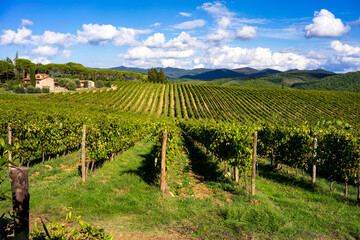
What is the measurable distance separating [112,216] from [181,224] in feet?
6.54

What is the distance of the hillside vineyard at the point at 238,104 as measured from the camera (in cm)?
4556

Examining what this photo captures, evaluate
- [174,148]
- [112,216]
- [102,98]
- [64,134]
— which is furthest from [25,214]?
[102,98]

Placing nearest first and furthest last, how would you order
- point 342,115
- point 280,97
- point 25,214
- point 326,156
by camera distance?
point 25,214, point 326,156, point 342,115, point 280,97

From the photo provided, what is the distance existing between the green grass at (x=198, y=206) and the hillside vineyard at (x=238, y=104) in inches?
1317

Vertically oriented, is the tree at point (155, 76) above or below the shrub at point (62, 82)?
above

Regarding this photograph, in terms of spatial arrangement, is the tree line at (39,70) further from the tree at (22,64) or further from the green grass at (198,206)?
the green grass at (198,206)

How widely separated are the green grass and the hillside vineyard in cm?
3345

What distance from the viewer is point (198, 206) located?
680 centimetres

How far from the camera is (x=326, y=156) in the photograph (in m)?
9.59

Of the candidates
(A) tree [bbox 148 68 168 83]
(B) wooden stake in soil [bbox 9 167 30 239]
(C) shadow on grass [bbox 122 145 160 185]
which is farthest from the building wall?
(B) wooden stake in soil [bbox 9 167 30 239]

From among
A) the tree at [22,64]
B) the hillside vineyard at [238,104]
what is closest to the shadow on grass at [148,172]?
the hillside vineyard at [238,104]

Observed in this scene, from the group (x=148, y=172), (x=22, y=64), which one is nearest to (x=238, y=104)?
(x=148, y=172)

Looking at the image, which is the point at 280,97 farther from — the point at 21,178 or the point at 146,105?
the point at 21,178

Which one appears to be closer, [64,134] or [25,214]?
[25,214]
